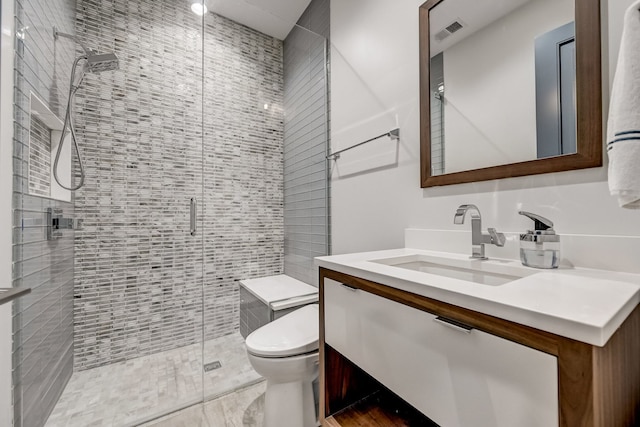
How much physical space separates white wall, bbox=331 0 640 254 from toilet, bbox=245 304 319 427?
672 millimetres

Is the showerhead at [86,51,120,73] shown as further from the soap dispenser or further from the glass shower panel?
the soap dispenser

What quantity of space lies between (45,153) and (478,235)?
7.02ft

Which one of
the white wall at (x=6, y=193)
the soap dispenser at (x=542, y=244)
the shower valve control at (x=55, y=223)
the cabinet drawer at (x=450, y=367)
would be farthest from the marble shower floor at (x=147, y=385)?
the soap dispenser at (x=542, y=244)

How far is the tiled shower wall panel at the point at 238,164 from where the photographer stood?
221 centimetres

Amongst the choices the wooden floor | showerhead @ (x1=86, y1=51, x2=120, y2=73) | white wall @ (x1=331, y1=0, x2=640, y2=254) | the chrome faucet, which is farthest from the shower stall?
the chrome faucet

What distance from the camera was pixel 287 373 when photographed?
1.24 m

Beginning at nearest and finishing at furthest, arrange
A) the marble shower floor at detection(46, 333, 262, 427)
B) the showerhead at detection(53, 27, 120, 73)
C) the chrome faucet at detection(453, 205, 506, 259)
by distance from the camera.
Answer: the chrome faucet at detection(453, 205, 506, 259), the marble shower floor at detection(46, 333, 262, 427), the showerhead at detection(53, 27, 120, 73)

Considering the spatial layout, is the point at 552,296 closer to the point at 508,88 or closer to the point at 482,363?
the point at 482,363

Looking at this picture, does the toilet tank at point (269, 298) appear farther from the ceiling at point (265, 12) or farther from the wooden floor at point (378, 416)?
the ceiling at point (265, 12)

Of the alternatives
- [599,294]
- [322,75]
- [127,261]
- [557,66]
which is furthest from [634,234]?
[127,261]

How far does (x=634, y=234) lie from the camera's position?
0.71m

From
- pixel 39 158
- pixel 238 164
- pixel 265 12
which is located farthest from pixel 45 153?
pixel 265 12

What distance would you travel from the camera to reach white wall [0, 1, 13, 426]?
1.01 meters

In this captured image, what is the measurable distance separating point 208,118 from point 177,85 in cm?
30
